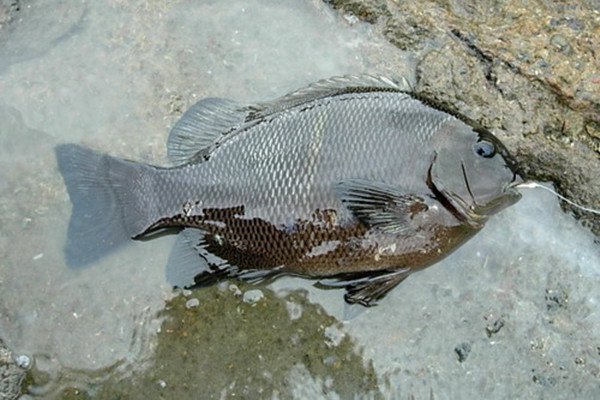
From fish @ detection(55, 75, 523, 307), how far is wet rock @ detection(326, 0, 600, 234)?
0.35 m

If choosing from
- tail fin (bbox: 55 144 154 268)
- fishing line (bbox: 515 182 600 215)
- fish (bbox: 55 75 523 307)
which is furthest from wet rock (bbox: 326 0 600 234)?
tail fin (bbox: 55 144 154 268)

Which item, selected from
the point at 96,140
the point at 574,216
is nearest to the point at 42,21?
the point at 96,140

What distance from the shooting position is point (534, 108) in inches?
162

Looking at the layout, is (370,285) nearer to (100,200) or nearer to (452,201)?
(452,201)

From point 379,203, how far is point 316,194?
0.31 metres

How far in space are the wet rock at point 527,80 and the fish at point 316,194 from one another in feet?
1.14

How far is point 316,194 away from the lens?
3.67 m

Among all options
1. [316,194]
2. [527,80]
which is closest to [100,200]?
[316,194]

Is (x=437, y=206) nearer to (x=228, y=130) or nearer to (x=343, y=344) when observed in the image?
(x=343, y=344)

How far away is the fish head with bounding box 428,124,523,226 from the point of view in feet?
12.1

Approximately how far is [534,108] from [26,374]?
9.76ft

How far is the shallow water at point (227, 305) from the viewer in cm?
380

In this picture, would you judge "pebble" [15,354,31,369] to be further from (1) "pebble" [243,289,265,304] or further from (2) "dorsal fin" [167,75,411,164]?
(2) "dorsal fin" [167,75,411,164]

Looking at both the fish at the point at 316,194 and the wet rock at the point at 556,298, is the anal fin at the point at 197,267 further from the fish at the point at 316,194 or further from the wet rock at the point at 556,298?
the wet rock at the point at 556,298
